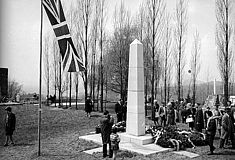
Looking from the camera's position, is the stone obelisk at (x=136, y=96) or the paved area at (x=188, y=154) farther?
the stone obelisk at (x=136, y=96)

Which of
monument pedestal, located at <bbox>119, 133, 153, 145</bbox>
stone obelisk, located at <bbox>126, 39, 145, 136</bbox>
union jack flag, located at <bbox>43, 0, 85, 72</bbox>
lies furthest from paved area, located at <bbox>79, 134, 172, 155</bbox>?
union jack flag, located at <bbox>43, 0, 85, 72</bbox>

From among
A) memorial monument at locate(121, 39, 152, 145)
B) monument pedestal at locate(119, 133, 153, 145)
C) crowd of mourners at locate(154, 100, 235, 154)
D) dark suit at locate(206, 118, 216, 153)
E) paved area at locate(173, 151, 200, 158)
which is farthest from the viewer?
memorial monument at locate(121, 39, 152, 145)

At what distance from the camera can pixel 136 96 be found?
1045 cm

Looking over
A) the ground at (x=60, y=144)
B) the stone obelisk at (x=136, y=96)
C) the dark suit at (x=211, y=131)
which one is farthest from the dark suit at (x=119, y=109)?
the dark suit at (x=211, y=131)

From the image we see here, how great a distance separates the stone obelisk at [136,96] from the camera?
10.4 m

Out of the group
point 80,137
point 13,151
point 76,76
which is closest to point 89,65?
point 76,76

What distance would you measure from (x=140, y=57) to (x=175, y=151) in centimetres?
410

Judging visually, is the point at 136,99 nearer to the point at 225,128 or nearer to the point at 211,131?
the point at 211,131

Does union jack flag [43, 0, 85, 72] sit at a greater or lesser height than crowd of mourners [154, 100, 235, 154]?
greater

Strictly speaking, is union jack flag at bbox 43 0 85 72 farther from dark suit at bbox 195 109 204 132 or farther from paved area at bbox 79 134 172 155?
dark suit at bbox 195 109 204 132

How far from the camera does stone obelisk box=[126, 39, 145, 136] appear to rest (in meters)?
10.4

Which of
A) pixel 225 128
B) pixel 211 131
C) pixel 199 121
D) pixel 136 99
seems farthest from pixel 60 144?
pixel 225 128

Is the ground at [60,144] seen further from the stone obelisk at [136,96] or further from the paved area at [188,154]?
the stone obelisk at [136,96]

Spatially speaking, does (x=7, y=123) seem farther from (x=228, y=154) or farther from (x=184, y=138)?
(x=228, y=154)
